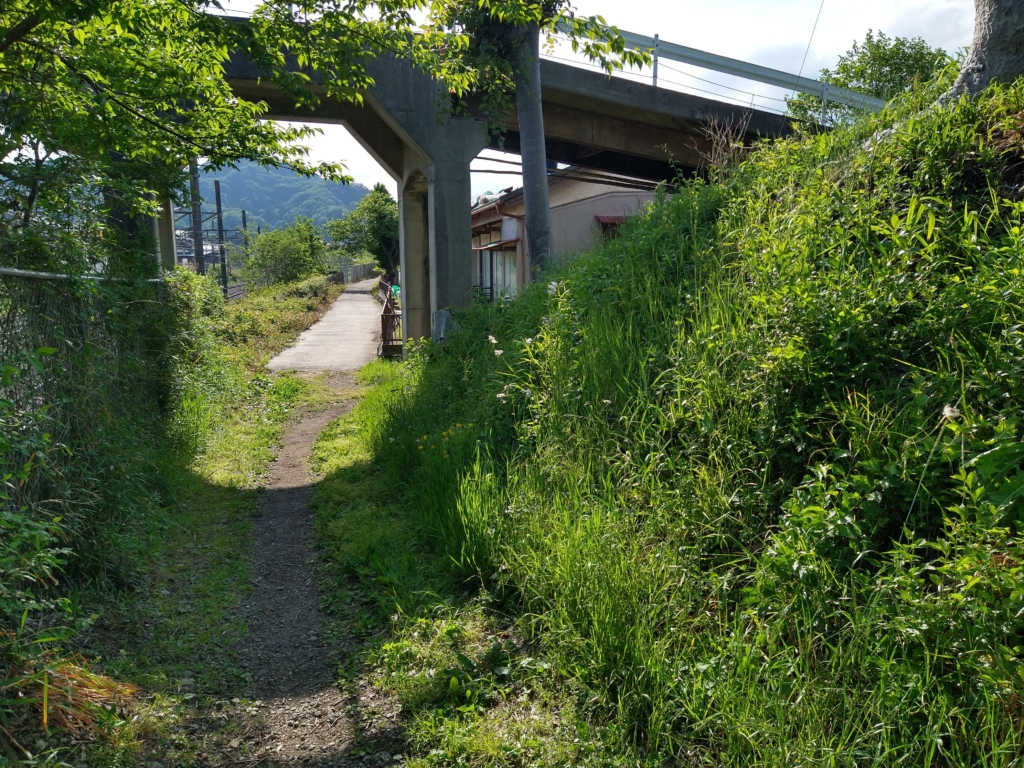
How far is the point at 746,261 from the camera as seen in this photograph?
15.5 ft

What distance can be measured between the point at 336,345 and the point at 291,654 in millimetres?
16624

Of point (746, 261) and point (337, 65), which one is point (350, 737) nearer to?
point (746, 261)

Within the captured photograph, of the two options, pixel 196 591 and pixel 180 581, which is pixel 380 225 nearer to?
pixel 180 581

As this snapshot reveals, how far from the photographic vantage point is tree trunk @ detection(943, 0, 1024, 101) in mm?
4641

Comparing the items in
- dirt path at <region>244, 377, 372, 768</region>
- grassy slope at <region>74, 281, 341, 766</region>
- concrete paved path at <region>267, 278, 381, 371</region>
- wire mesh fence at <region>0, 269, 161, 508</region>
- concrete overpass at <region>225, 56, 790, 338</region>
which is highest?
concrete overpass at <region>225, 56, 790, 338</region>

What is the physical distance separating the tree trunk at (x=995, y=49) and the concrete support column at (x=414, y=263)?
11.9m

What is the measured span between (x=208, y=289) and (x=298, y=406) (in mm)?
2407

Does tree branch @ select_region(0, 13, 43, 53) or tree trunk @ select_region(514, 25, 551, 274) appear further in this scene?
tree trunk @ select_region(514, 25, 551, 274)

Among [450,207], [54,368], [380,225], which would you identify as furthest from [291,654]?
[380,225]

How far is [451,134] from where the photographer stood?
12.9 meters

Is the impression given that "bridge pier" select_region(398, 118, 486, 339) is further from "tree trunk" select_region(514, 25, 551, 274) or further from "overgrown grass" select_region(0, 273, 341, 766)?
"overgrown grass" select_region(0, 273, 341, 766)

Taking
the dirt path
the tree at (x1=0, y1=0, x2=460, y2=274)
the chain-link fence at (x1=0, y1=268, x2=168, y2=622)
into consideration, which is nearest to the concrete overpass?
the tree at (x1=0, y1=0, x2=460, y2=274)

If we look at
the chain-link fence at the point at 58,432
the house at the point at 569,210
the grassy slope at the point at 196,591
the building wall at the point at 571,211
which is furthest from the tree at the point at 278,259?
the chain-link fence at the point at 58,432

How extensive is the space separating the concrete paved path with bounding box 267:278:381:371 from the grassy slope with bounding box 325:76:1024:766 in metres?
11.6
